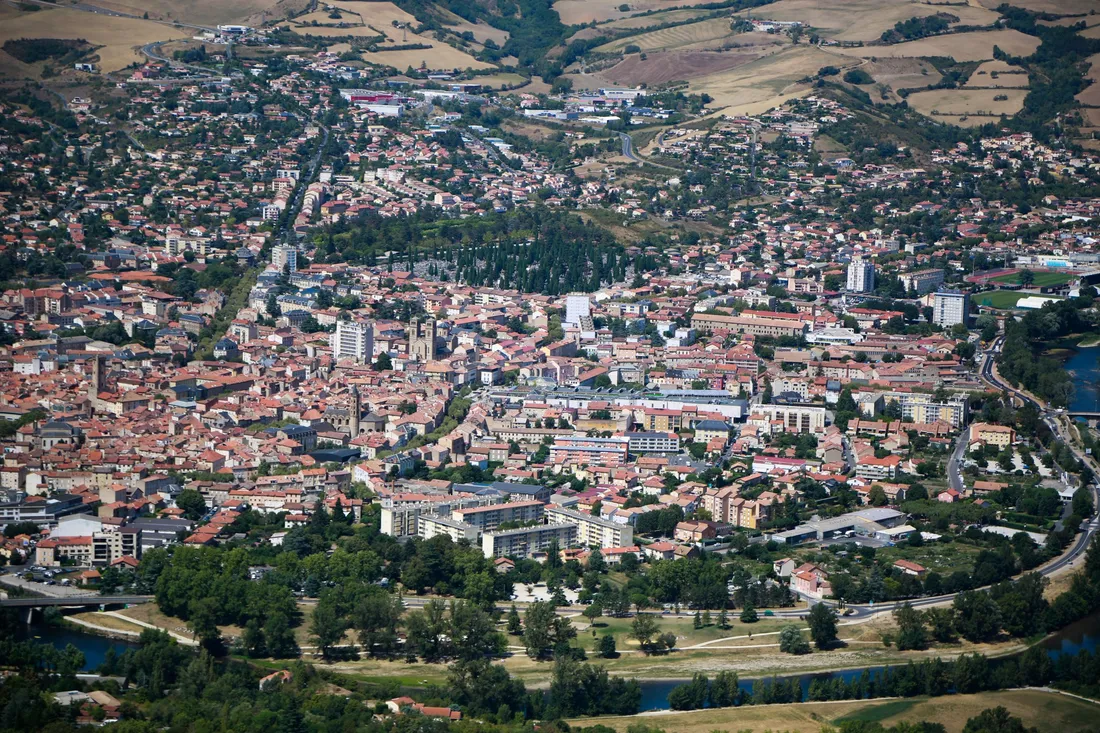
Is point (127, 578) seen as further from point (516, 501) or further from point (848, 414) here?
point (848, 414)

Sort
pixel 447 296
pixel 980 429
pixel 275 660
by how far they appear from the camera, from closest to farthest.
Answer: pixel 275 660
pixel 980 429
pixel 447 296

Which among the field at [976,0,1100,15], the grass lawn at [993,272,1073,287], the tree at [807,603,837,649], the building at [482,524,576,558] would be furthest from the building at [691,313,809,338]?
the field at [976,0,1100,15]

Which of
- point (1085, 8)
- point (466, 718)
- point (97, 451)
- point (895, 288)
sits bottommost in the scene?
point (466, 718)

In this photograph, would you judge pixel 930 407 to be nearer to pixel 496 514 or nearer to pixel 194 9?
pixel 496 514


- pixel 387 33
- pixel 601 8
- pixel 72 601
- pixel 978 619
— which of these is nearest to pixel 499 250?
pixel 72 601

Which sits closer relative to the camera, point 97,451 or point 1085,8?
point 97,451

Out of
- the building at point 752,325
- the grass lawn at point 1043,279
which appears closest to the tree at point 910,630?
the building at point 752,325

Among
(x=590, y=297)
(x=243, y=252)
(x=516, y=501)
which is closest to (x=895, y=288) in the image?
(x=590, y=297)

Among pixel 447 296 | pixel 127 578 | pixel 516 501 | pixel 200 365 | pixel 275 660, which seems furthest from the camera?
pixel 447 296

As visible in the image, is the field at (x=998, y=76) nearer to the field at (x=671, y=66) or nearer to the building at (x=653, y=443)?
the field at (x=671, y=66)
